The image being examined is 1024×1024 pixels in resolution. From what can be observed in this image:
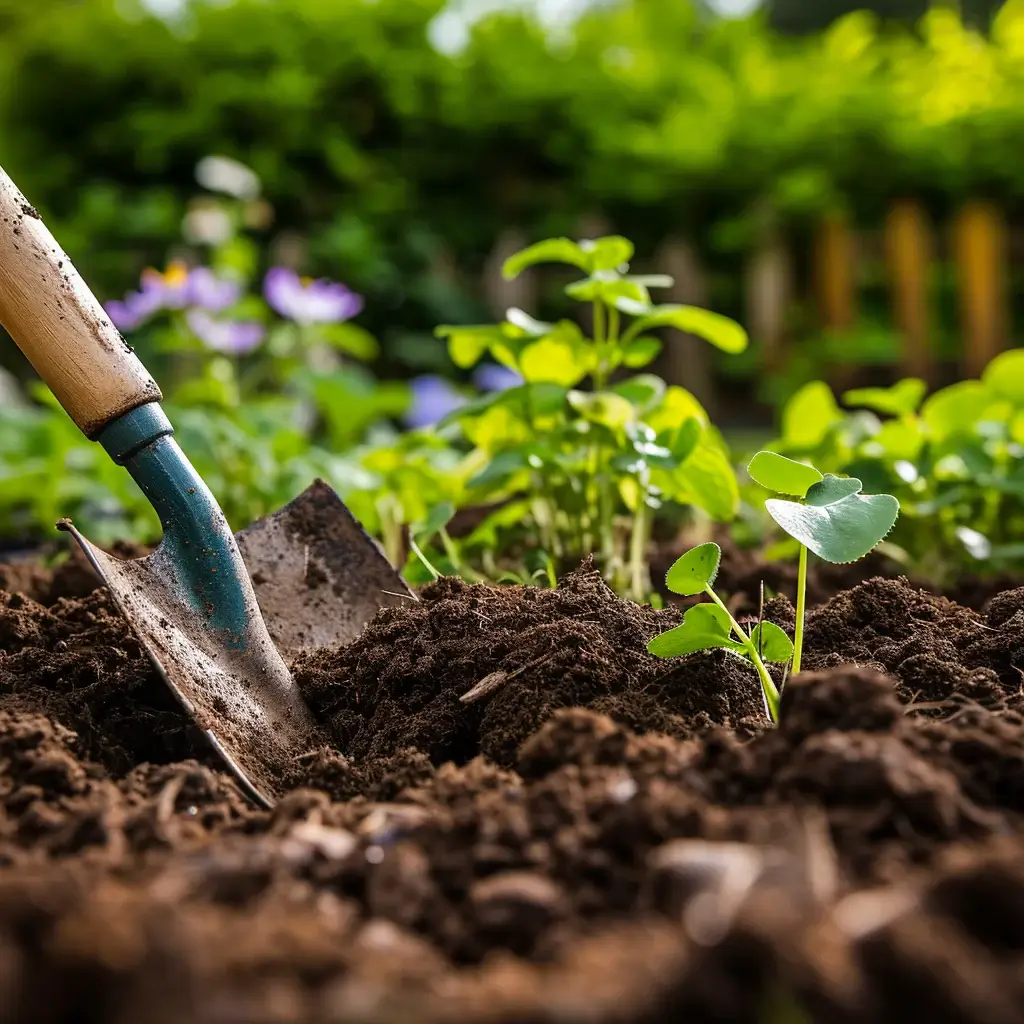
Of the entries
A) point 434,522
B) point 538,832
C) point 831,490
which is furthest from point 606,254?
point 538,832

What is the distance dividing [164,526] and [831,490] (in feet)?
2.63

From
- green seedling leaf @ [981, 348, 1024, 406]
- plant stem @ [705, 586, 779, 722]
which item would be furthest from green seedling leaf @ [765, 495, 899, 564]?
green seedling leaf @ [981, 348, 1024, 406]

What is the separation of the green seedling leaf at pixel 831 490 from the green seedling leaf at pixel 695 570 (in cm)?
11

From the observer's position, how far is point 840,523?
1.04 m

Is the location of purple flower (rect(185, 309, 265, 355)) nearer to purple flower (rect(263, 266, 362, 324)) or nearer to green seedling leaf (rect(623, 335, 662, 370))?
purple flower (rect(263, 266, 362, 324))

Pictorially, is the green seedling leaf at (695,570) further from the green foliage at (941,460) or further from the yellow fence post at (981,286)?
the yellow fence post at (981,286)

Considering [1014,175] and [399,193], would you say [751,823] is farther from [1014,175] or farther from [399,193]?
[1014,175]

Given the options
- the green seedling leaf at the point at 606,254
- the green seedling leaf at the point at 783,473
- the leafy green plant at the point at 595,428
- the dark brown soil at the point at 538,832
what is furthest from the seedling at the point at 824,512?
the green seedling leaf at the point at 606,254

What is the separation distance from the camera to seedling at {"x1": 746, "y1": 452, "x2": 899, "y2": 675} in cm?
101

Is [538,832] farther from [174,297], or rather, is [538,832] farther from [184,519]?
[174,297]

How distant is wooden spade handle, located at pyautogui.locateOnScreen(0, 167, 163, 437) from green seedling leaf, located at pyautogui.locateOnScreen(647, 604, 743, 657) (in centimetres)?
70

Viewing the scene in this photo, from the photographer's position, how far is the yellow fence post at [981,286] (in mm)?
5652

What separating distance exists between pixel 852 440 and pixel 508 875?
4.93 ft

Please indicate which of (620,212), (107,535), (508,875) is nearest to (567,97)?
(620,212)
